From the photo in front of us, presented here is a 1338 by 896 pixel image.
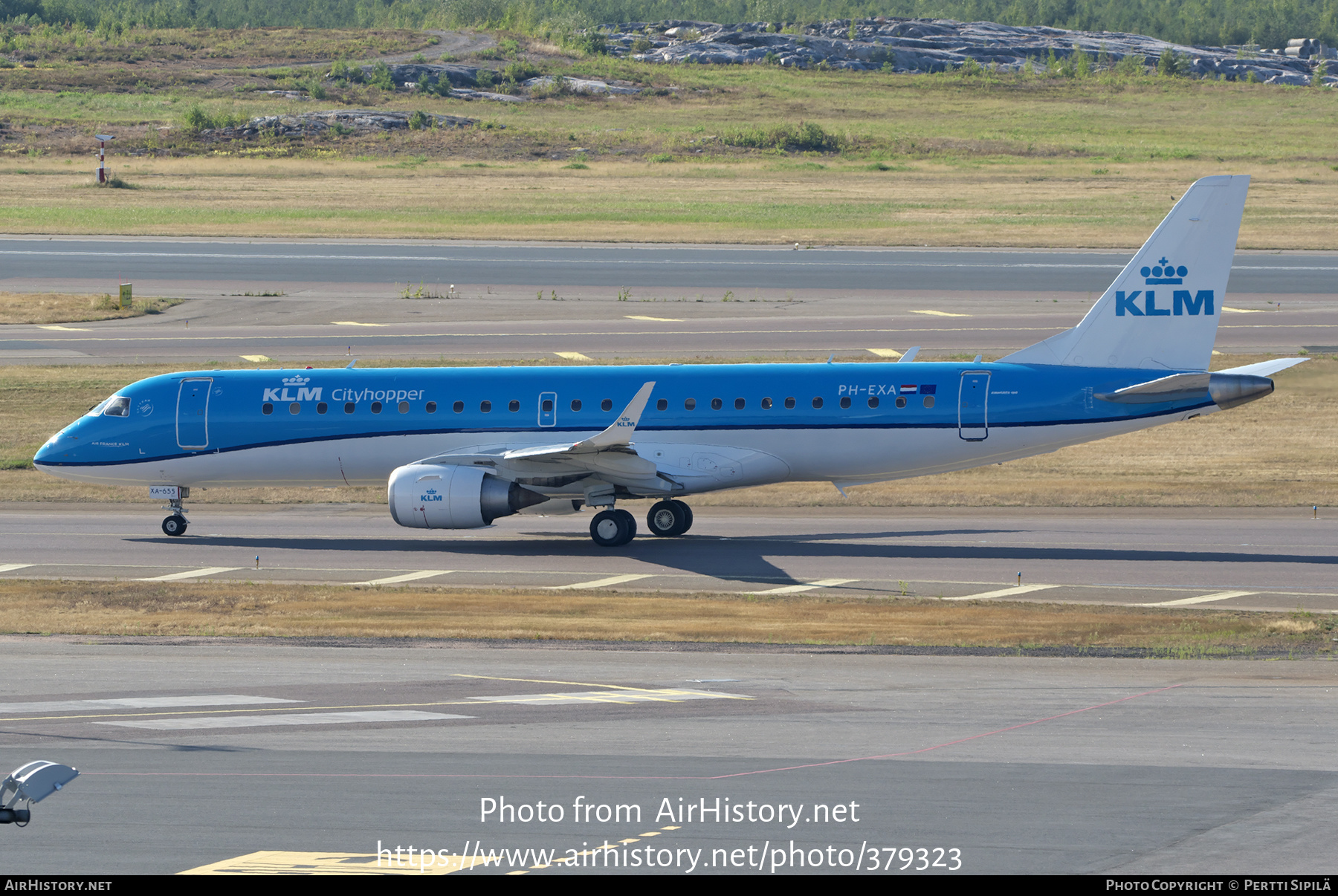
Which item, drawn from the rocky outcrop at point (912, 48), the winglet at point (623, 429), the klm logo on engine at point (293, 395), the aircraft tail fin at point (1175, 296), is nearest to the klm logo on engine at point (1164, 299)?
the aircraft tail fin at point (1175, 296)

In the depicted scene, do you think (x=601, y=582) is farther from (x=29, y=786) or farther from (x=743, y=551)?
(x=29, y=786)

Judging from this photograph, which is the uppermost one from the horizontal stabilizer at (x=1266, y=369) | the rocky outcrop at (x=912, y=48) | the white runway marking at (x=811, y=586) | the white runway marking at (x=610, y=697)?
the rocky outcrop at (x=912, y=48)

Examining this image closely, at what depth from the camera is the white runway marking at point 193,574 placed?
99.1 ft

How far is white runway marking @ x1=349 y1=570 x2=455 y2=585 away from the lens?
30.0m

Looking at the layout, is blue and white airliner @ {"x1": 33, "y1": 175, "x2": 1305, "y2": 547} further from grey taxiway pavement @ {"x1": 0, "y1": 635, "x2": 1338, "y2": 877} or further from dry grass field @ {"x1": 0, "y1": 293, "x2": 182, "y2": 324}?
dry grass field @ {"x1": 0, "y1": 293, "x2": 182, "y2": 324}

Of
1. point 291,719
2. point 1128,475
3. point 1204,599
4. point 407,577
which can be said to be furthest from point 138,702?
point 1128,475

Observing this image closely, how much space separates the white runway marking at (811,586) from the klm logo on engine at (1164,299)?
→ 8521 mm

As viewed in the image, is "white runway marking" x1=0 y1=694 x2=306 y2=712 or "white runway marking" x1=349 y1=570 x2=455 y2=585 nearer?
"white runway marking" x1=0 y1=694 x2=306 y2=712

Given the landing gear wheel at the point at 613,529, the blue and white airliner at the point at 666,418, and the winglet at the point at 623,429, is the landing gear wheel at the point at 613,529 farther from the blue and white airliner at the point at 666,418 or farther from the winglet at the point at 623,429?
the winglet at the point at 623,429

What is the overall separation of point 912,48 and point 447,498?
495 feet

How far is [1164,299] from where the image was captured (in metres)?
32.1

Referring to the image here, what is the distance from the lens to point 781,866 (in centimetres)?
1291

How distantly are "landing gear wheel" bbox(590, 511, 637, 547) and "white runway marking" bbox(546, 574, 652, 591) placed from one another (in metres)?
2.65

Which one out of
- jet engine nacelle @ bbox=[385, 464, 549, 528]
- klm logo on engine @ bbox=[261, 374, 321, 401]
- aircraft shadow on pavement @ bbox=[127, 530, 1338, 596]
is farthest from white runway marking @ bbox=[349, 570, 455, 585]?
klm logo on engine @ bbox=[261, 374, 321, 401]
